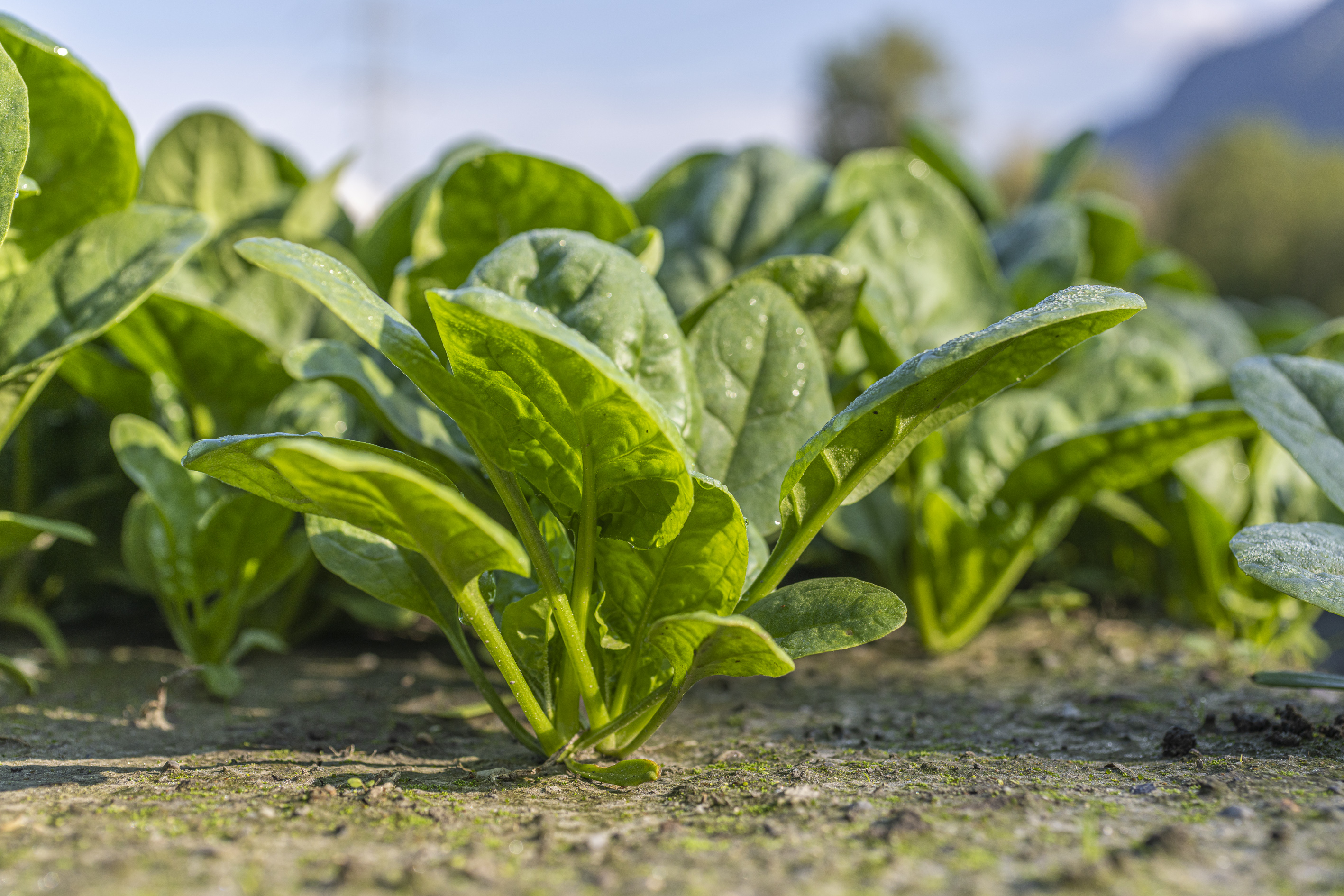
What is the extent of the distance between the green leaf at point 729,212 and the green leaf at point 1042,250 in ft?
1.65

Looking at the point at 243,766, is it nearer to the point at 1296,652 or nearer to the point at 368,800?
the point at 368,800

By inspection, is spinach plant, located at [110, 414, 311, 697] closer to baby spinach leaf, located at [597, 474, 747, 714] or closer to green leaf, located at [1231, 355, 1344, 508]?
baby spinach leaf, located at [597, 474, 747, 714]

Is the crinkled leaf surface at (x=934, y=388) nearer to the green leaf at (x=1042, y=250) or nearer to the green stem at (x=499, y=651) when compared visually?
the green stem at (x=499, y=651)

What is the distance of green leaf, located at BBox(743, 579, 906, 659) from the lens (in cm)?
84

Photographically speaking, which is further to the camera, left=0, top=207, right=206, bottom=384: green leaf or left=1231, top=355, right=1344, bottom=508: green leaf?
left=0, top=207, right=206, bottom=384: green leaf

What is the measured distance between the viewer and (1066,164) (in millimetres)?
2412

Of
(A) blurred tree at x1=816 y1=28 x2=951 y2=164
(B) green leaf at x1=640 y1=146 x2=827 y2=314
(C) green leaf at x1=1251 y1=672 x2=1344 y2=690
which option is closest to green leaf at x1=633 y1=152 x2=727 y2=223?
(B) green leaf at x1=640 y1=146 x2=827 y2=314

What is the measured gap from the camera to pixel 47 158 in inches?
47.9

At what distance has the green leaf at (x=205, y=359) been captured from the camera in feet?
4.58

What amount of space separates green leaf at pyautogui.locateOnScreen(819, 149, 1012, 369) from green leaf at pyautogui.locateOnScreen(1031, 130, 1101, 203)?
28.8 inches

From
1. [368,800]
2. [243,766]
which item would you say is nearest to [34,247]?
[243,766]

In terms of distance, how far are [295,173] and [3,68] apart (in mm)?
1075

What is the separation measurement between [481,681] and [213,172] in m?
1.40

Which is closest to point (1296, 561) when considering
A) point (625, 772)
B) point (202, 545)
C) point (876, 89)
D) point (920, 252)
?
point (625, 772)
